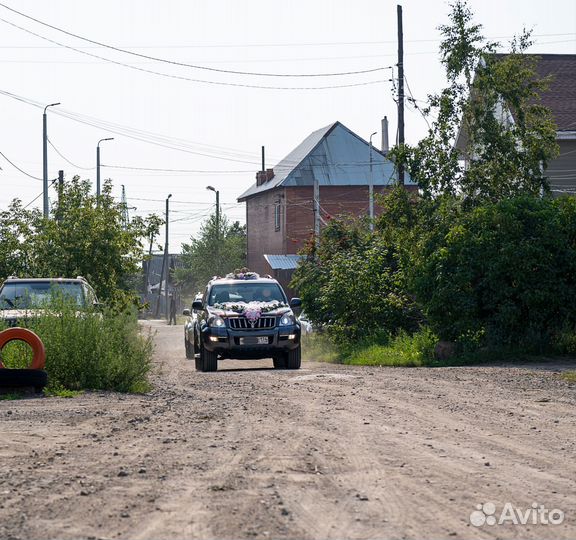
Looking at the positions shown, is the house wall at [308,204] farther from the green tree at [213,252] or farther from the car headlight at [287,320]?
the car headlight at [287,320]

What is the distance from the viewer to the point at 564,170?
1256 inches

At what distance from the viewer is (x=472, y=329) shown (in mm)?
21438

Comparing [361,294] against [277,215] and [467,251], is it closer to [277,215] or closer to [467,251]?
[467,251]

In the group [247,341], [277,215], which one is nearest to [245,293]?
[247,341]

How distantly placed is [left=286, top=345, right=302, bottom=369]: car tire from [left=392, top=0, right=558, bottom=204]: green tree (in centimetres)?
517

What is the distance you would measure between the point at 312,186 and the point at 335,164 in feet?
7.31

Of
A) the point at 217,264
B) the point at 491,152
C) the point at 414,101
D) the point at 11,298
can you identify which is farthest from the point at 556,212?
the point at 217,264

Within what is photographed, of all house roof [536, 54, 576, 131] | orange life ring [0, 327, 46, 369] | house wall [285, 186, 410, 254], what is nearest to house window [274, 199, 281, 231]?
house wall [285, 186, 410, 254]

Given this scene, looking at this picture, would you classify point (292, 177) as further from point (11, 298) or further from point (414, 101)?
point (11, 298)

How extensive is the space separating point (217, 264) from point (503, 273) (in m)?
68.3

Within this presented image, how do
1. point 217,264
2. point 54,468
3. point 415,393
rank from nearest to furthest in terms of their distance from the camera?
point 54,468 → point 415,393 → point 217,264

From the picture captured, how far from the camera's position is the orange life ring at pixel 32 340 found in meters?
14.3

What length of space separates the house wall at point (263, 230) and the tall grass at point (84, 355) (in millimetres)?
48077

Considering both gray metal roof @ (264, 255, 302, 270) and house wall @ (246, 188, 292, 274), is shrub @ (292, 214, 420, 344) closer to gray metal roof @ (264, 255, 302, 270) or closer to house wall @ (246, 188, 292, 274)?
gray metal roof @ (264, 255, 302, 270)
